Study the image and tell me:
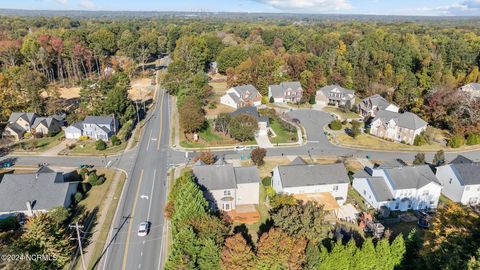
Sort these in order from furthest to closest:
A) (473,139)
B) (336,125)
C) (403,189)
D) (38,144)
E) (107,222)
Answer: (336,125) → (473,139) → (38,144) → (403,189) → (107,222)

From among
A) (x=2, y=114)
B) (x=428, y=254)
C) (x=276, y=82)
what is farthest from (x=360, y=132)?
(x=2, y=114)

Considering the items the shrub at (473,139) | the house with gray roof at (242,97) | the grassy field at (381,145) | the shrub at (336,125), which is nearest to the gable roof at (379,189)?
the grassy field at (381,145)

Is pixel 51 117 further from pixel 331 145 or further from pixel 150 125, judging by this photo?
pixel 331 145

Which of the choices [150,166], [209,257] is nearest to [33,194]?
[150,166]

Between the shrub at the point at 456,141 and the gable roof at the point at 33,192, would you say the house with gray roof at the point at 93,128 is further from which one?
the shrub at the point at 456,141

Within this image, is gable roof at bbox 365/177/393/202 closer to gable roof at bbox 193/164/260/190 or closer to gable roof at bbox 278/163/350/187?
gable roof at bbox 278/163/350/187

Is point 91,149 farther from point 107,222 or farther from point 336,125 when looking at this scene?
point 336,125
